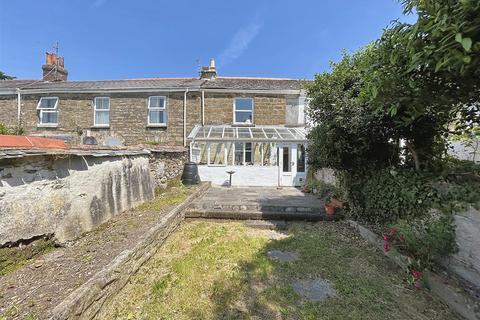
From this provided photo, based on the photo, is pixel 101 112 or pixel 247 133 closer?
pixel 247 133

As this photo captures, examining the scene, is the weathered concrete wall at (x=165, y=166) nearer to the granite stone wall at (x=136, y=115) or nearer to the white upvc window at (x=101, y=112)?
the granite stone wall at (x=136, y=115)

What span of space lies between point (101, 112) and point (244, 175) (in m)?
10.1

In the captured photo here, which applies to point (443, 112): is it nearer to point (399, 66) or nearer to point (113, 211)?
point (399, 66)

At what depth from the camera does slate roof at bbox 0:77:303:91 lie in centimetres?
1535

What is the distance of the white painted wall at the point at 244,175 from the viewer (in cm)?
1307

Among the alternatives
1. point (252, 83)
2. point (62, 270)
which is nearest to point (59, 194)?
point (62, 270)

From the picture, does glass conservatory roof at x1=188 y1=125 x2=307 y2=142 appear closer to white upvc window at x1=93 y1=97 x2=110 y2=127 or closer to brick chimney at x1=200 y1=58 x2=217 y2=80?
brick chimney at x1=200 y1=58 x2=217 y2=80

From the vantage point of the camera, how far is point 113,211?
18.0ft

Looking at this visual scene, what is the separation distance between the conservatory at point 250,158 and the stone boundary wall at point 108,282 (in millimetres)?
8163

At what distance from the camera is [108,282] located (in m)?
2.99

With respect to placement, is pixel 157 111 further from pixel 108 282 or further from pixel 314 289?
pixel 314 289

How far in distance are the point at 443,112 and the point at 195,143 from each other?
415 inches

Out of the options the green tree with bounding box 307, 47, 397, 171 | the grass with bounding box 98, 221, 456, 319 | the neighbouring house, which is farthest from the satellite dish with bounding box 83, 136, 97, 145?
the green tree with bounding box 307, 47, 397, 171

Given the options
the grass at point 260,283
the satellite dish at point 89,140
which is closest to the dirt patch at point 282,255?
the grass at point 260,283
